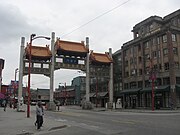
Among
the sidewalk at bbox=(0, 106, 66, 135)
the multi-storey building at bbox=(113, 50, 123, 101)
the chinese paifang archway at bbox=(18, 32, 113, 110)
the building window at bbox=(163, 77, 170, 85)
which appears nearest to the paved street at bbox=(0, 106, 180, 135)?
the sidewalk at bbox=(0, 106, 66, 135)

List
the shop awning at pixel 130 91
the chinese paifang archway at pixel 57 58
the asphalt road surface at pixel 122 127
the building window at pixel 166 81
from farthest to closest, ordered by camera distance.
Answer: the shop awning at pixel 130 91
the building window at pixel 166 81
the chinese paifang archway at pixel 57 58
the asphalt road surface at pixel 122 127

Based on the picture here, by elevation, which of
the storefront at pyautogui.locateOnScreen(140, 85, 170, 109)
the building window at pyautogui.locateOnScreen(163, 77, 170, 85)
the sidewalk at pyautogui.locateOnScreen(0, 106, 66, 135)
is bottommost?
the sidewalk at pyautogui.locateOnScreen(0, 106, 66, 135)

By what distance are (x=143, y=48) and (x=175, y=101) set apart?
51.9ft

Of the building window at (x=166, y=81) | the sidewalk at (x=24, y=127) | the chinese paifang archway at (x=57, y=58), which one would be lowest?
the sidewalk at (x=24, y=127)

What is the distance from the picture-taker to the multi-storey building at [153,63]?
50.1m

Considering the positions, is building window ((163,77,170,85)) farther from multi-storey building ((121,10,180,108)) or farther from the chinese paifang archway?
the chinese paifang archway

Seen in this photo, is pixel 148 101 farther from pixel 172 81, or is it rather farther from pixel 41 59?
pixel 41 59

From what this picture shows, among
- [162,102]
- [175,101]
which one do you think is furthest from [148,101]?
[175,101]

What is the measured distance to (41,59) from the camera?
159 ft

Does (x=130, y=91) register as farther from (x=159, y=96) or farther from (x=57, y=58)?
(x=57, y=58)

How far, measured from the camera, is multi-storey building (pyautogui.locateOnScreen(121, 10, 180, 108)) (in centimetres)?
5009

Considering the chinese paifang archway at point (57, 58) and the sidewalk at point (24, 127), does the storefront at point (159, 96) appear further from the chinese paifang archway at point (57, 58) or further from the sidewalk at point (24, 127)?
the sidewalk at point (24, 127)

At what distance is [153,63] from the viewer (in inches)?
2184

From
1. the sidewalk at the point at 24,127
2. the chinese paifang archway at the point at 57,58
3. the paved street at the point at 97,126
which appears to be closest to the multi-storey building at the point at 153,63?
the chinese paifang archway at the point at 57,58
